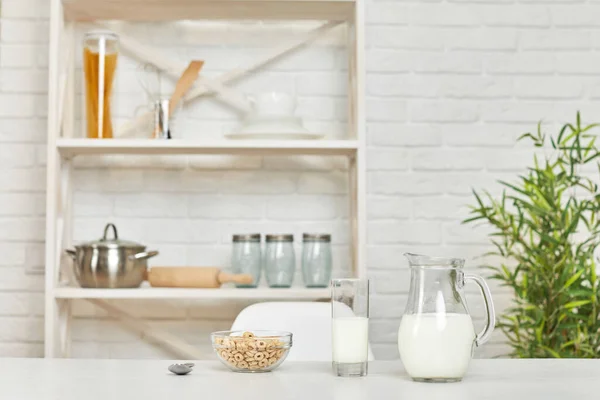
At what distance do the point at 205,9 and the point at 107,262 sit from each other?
86 centimetres

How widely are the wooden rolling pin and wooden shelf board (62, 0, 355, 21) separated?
0.83m

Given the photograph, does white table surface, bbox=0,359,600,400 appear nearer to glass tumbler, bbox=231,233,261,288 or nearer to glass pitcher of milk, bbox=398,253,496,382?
glass pitcher of milk, bbox=398,253,496,382

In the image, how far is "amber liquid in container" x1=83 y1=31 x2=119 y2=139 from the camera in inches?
98.5

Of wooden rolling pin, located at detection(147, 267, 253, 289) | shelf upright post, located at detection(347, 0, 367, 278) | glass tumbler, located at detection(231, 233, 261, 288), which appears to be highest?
shelf upright post, located at detection(347, 0, 367, 278)

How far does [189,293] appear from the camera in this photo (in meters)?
2.43

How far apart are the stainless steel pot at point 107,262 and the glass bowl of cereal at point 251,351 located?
1.12 metres

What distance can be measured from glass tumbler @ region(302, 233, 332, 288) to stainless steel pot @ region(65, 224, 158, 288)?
1.49 ft

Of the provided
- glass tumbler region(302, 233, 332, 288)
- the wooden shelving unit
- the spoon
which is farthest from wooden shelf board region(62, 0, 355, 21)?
the spoon

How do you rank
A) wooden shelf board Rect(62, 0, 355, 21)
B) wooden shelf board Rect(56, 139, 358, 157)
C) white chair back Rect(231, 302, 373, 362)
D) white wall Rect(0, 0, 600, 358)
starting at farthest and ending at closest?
white wall Rect(0, 0, 600, 358) < wooden shelf board Rect(62, 0, 355, 21) < wooden shelf board Rect(56, 139, 358, 157) < white chair back Rect(231, 302, 373, 362)

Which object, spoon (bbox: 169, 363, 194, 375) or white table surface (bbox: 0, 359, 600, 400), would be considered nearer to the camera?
white table surface (bbox: 0, 359, 600, 400)

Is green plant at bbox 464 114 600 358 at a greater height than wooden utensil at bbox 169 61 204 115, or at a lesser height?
lesser

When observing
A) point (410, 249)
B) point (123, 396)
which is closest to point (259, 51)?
point (410, 249)

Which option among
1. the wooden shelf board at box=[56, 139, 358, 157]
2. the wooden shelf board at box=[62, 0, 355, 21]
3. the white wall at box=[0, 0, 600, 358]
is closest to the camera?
the wooden shelf board at box=[56, 139, 358, 157]

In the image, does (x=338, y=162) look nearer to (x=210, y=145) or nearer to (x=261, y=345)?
(x=210, y=145)
